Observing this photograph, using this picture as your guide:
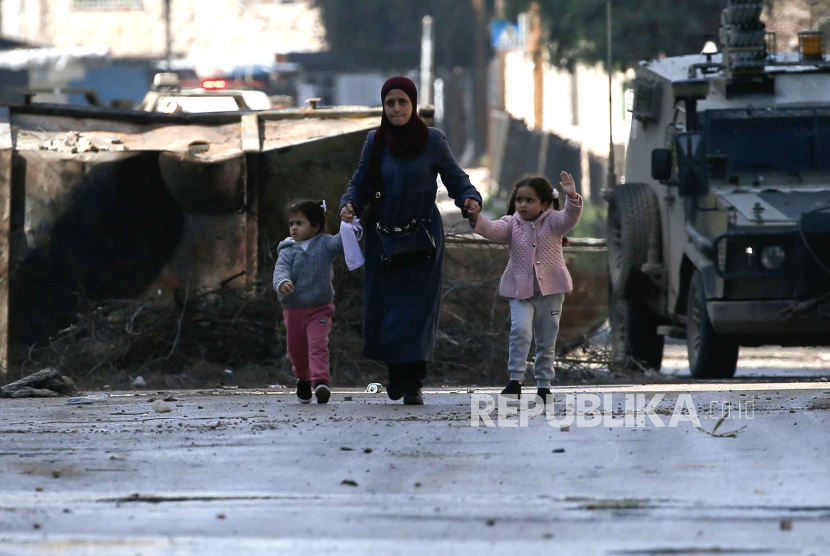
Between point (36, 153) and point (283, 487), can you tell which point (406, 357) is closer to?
point (283, 487)

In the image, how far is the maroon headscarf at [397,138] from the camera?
733 centimetres

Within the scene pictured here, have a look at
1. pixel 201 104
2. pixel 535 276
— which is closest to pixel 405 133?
pixel 535 276

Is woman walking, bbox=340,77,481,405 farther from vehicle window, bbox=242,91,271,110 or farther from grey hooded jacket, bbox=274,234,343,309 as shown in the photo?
vehicle window, bbox=242,91,271,110

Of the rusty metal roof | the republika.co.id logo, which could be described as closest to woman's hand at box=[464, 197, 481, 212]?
the republika.co.id logo

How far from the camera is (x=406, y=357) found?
291 inches

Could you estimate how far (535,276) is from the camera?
751 cm

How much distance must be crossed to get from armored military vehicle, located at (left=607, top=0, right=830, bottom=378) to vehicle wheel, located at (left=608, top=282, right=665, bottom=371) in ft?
0.04

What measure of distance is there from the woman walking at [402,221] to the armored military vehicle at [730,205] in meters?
2.67

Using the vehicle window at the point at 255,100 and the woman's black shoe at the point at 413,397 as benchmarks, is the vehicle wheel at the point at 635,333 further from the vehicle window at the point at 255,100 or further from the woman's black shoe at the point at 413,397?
the vehicle window at the point at 255,100

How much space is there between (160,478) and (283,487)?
477 millimetres

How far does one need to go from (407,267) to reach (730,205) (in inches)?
122

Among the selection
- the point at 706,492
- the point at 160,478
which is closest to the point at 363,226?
the point at 160,478

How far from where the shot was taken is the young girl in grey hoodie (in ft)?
25.3

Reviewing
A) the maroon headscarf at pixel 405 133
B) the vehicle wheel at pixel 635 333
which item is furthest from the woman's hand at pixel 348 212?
the vehicle wheel at pixel 635 333
